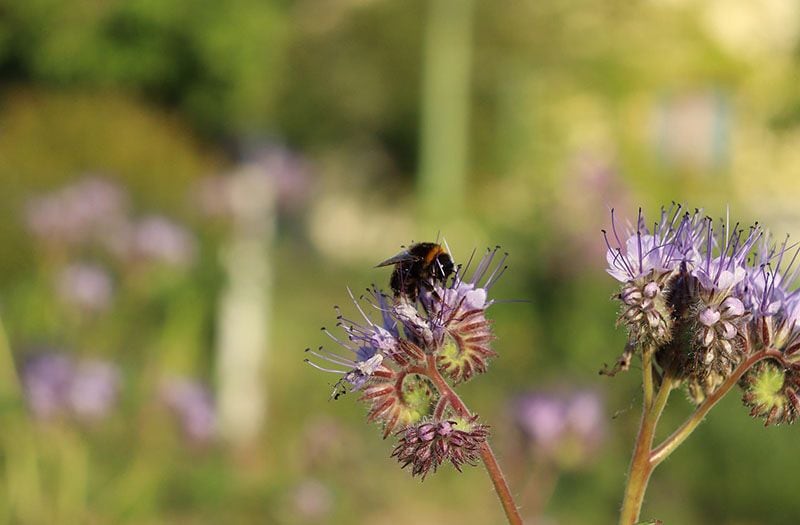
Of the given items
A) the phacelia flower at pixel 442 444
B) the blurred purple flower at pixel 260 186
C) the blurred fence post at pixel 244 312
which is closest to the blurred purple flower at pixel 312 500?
the blurred fence post at pixel 244 312

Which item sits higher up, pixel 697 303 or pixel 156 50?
pixel 156 50

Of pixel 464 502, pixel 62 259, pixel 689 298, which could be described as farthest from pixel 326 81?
pixel 689 298

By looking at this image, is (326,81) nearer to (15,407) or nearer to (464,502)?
(464,502)

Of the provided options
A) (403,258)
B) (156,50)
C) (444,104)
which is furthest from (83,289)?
(444,104)

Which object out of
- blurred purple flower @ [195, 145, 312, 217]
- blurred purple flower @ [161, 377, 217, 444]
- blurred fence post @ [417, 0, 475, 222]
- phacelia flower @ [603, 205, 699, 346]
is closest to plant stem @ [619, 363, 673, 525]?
phacelia flower @ [603, 205, 699, 346]

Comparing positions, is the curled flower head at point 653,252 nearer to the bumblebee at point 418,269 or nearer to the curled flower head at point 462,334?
the curled flower head at point 462,334

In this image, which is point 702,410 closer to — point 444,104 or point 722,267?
point 722,267

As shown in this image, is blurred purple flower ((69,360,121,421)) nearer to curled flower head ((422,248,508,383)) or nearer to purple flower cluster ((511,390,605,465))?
purple flower cluster ((511,390,605,465))
